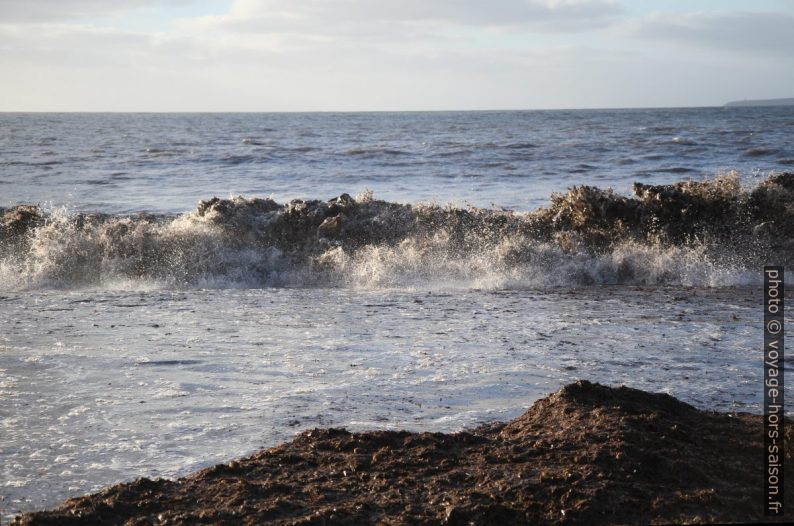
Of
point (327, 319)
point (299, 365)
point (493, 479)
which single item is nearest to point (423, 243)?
point (327, 319)

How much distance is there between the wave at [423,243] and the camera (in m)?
9.63

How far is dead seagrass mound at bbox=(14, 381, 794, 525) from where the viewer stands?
9.99 feet

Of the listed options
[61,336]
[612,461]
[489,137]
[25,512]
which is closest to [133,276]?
[61,336]

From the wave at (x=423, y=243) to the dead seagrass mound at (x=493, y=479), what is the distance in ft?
17.6

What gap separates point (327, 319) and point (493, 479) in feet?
13.2

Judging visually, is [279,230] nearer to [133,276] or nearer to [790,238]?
[133,276]

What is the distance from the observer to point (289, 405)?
4695 mm

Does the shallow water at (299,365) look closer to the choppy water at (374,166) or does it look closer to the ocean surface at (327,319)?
the ocean surface at (327,319)

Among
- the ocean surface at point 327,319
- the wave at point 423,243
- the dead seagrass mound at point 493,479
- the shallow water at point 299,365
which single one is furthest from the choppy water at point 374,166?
the dead seagrass mound at point 493,479

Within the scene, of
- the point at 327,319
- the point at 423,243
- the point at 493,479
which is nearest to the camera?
the point at 493,479

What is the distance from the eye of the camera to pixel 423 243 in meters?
10.5

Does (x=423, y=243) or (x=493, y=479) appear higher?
(x=423, y=243)

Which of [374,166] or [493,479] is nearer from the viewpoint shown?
[493,479]

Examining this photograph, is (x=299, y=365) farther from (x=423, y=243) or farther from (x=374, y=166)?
(x=374, y=166)
